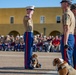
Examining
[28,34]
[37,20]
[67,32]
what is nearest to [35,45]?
[28,34]

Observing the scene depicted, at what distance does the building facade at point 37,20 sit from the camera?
61188 mm

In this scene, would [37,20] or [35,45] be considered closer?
[35,45]

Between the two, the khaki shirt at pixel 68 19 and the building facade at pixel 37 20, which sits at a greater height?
the building facade at pixel 37 20

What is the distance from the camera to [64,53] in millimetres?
8969

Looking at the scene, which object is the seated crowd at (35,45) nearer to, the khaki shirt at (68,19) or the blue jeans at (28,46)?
the blue jeans at (28,46)

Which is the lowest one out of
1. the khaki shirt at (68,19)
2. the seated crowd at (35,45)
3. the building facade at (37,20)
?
the seated crowd at (35,45)

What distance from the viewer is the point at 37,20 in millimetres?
63188

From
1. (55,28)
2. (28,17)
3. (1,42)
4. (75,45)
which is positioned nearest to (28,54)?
(28,17)

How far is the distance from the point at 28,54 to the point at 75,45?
2.40 m

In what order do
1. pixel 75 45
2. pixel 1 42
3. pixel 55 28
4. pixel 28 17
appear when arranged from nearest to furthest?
pixel 75 45 < pixel 28 17 < pixel 1 42 < pixel 55 28

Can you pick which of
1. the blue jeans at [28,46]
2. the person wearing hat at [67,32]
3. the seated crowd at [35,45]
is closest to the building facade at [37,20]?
the seated crowd at [35,45]

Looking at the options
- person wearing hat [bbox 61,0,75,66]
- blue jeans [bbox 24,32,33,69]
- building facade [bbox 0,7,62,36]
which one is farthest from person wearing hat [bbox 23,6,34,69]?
building facade [bbox 0,7,62,36]

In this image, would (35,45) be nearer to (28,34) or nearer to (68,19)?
(28,34)

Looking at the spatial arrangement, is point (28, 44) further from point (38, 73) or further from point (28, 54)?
point (38, 73)
